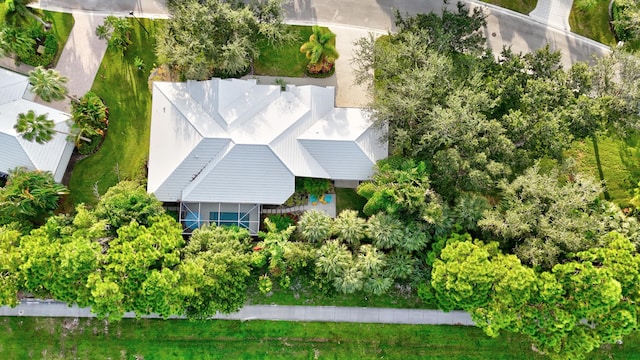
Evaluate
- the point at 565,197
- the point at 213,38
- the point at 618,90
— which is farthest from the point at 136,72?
the point at 618,90

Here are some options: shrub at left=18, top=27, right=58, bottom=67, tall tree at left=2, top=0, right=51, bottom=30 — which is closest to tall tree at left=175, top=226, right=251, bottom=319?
shrub at left=18, top=27, right=58, bottom=67

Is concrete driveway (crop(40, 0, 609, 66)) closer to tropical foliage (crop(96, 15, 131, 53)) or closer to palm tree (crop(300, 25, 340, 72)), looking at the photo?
tropical foliage (crop(96, 15, 131, 53))

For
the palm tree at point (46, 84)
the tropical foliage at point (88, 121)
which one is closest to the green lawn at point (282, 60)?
the tropical foliage at point (88, 121)

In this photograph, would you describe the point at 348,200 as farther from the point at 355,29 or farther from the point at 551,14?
the point at 551,14

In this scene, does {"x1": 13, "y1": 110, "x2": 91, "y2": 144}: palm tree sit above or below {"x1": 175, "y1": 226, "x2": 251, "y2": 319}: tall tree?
above

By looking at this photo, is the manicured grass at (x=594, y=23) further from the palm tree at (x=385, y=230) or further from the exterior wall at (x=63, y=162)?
the exterior wall at (x=63, y=162)
